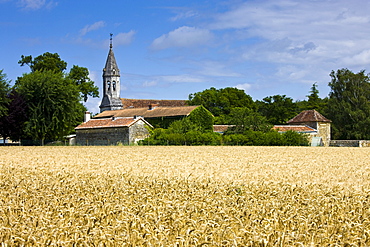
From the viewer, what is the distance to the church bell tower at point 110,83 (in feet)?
282

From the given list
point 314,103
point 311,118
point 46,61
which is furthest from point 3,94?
point 314,103

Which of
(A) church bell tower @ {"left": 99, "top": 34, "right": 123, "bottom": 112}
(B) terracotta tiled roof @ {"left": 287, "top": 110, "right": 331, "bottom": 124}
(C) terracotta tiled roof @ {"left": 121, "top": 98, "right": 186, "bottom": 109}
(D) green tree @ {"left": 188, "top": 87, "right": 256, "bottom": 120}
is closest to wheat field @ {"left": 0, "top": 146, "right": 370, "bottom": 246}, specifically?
(B) terracotta tiled roof @ {"left": 287, "top": 110, "right": 331, "bottom": 124}

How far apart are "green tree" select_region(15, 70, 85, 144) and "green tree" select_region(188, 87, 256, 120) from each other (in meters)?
30.0

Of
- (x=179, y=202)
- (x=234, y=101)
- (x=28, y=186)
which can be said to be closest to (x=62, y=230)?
(x=179, y=202)

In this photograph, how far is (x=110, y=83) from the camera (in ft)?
288

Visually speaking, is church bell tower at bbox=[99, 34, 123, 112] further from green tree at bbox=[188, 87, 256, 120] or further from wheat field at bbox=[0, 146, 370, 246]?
wheat field at bbox=[0, 146, 370, 246]

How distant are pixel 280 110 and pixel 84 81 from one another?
101 ft

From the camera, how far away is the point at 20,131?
1924 inches

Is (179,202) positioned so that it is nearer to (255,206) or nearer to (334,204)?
(255,206)

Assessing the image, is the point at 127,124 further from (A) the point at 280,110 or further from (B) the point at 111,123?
Answer: (A) the point at 280,110

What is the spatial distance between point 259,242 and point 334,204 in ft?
9.83

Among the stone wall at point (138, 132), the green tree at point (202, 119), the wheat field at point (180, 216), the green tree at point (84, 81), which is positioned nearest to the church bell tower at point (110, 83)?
the green tree at point (84, 81)

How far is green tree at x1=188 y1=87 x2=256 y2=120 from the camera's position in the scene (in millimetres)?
74875

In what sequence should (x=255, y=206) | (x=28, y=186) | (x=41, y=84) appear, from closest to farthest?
(x=255, y=206)
(x=28, y=186)
(x=41, y=84)
